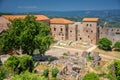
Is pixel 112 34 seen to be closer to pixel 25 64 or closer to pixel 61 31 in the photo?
pixel 61 31

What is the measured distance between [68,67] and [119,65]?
33.1ft

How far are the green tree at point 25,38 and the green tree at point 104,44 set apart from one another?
2874cm

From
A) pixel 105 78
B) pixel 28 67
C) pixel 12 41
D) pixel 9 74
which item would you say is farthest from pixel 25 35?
pixel 105 78

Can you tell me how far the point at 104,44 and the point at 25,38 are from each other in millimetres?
33291

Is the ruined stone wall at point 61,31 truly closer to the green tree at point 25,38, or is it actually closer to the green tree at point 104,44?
the green tree at point 104,44

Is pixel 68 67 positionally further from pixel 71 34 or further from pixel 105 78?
pixel 71 34

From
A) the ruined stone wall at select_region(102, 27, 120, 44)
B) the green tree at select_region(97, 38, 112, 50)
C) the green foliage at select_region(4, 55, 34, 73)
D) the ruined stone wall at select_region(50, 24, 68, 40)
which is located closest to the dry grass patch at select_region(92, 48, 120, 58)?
the green tree at select_region(97, 38, 112, 50)

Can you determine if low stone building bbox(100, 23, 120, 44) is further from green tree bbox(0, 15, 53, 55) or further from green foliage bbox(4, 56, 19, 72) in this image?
green foliage bbox(4, 56, 19, 72)

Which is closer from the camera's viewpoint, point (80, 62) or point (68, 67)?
point (68, 67)

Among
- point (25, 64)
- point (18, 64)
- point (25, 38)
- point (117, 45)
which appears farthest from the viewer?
point (117, 45)

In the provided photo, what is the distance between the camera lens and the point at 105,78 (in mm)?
44906

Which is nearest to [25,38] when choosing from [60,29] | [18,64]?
[18,64]

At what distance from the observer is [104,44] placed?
73.7m

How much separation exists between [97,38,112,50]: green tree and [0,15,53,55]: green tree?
28737 mm
